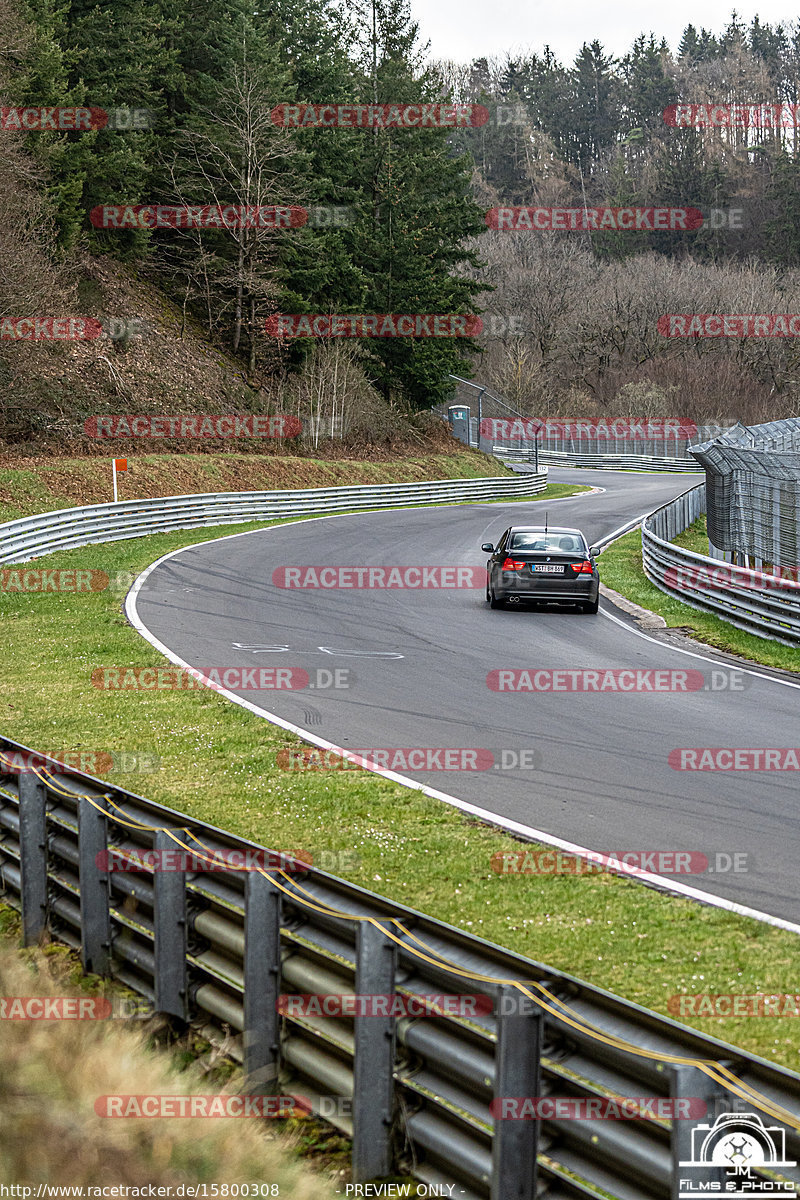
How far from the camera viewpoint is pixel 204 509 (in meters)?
35.4

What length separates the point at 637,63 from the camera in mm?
119750

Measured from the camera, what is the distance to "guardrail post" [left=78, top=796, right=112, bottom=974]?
611 centimetres

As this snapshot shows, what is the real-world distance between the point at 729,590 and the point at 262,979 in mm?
16198

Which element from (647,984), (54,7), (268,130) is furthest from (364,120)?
(647,984)

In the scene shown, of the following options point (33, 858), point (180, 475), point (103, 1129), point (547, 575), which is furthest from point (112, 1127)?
point (180, 475)

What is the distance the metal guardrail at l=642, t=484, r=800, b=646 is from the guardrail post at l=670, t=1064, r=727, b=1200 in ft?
48.7

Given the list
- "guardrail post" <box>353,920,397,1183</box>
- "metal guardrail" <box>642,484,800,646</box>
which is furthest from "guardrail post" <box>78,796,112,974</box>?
"metal guardrail" <box>642,484,800,646</box>

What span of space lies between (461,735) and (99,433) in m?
31.8

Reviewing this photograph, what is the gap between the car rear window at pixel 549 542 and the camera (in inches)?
806

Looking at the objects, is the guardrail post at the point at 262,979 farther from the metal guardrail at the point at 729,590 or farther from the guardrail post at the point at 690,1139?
the metal guardrail at the point at 729,590

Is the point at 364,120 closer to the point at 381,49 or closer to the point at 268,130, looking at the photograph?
the point at 381,49

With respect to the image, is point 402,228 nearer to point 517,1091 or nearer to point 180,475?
point 180,475

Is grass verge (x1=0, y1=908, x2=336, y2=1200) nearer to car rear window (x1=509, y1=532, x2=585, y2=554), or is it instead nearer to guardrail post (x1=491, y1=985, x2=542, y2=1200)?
guardrail post (x1=491, y1=985, x2=542, y2=1200)

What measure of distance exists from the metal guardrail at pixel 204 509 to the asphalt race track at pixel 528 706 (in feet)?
11.7
